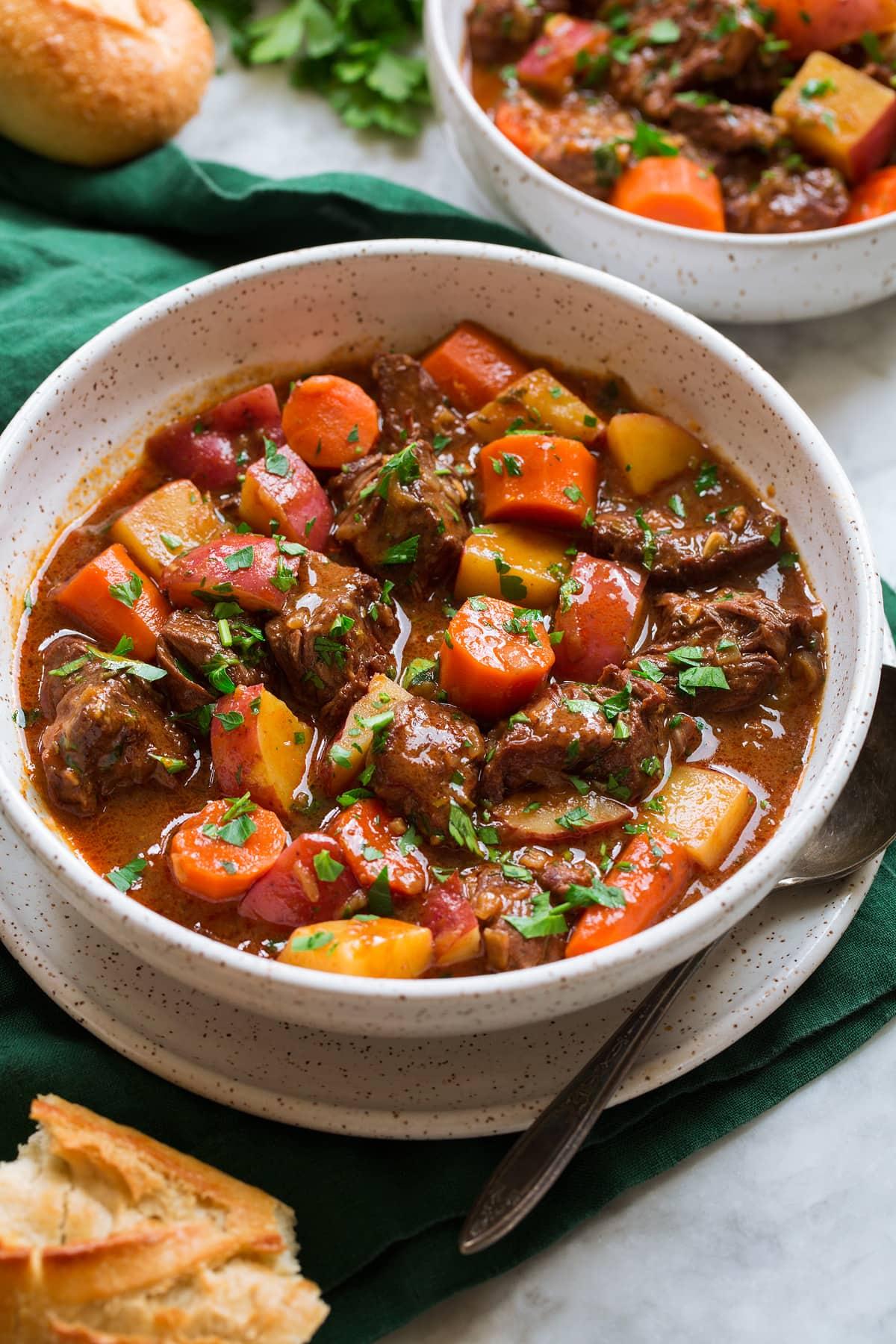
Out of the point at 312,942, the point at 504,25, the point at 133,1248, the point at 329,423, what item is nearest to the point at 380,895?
the point at 312,942

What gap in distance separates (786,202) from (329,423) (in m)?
2.04

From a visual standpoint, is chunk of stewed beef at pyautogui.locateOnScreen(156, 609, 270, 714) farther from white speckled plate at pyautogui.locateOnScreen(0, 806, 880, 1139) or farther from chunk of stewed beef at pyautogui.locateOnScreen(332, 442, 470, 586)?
white speckled plate at pyautogui.locateOnScreen(0, 806, 880, 1139)

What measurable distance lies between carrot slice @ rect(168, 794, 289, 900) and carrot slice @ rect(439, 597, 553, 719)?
24.2 inches

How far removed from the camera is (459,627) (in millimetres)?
3658

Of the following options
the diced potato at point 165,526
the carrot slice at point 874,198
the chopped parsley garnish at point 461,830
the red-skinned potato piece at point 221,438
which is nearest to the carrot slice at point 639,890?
the chopped parsley garnish at point 461,830

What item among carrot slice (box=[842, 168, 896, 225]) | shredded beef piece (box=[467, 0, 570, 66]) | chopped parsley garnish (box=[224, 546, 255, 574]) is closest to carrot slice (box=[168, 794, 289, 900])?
chopped parsley garnish (box=[224, 546, 255, 574])

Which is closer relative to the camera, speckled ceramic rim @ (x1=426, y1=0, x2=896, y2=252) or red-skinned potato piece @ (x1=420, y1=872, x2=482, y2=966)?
red-skinned potato piece @ (x1=420, y1=872, x2=482, y2=966)

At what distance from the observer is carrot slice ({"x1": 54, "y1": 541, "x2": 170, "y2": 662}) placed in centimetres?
379

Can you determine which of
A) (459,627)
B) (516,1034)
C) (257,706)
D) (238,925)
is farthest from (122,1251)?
(459,627)

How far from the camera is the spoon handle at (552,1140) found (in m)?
3.09

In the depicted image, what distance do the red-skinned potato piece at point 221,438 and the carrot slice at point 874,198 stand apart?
233 cm

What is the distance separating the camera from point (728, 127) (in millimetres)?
5078

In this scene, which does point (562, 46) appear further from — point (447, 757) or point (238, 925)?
point (238, 925)

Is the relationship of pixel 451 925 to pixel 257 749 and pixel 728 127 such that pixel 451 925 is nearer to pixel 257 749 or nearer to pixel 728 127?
pixel 257 749
